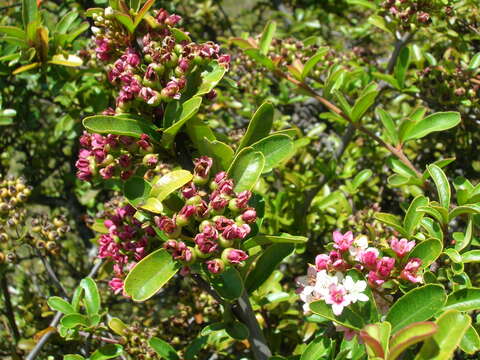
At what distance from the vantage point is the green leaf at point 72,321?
179cm

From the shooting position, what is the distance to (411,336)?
3.59 feet

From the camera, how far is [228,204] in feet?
4.65

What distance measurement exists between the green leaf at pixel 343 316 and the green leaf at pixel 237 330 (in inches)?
14.0

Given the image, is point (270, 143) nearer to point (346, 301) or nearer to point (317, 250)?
point (346, 301)

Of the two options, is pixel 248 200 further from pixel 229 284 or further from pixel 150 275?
pixel 150 275

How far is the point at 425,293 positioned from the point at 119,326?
4.40 feet

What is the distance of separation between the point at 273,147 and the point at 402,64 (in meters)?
1.19

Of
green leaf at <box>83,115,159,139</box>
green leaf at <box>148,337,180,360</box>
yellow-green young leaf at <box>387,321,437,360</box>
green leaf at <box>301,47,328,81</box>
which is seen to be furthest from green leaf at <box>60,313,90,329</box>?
green leaf at <box>301,47,328,81</box>

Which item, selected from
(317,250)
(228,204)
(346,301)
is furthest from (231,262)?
(317,250)

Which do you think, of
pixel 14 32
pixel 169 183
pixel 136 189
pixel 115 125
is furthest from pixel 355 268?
pixel 14 32

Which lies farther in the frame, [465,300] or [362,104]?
[362,104]

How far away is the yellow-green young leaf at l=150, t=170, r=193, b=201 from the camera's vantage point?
1.37 meters

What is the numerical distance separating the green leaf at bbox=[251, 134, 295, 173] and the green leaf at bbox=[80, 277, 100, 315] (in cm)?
91

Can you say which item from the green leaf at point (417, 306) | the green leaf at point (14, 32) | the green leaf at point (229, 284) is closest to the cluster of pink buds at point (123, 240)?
the green leaf at point (229, 284)
